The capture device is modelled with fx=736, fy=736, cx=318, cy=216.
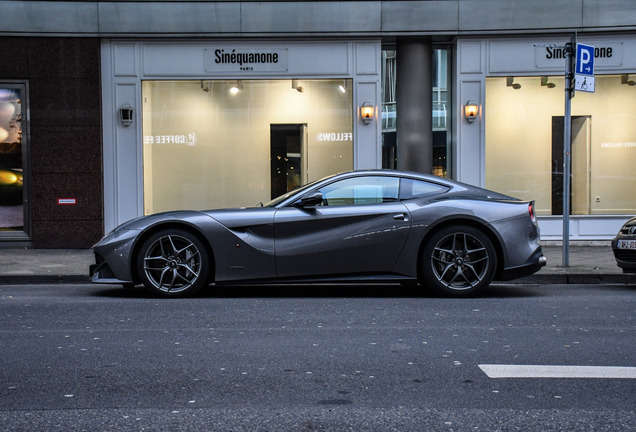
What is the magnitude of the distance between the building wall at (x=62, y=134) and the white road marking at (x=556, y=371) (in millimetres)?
10704

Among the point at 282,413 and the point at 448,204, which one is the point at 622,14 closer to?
the point at 448,204

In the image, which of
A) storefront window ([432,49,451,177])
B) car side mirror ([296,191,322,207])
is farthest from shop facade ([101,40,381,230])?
car side mirror ([296,191,322,207])

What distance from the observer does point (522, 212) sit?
307 inches

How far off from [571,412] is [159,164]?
38.3 feet

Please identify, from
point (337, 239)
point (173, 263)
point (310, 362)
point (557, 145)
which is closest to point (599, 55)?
point (557, 145)

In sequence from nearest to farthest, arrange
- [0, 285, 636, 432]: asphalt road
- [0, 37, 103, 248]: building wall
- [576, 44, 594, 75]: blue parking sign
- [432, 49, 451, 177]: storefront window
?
[0, 285, 636, 432]: asphalt road
[576, 44, 594, 75]: blue parking sign
[0, 37, 103, 248]: building wall
[432, 49, 451, 177]: storefront window

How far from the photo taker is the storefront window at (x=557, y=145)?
14.5 meters

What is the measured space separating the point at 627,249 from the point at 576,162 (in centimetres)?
674

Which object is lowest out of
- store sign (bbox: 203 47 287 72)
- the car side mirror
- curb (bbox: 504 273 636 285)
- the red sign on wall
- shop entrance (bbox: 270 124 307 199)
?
curb (bbox: 504 273 636 285)

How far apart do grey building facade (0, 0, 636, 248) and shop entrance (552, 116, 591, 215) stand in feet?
0.10

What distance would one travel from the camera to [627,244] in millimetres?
8398

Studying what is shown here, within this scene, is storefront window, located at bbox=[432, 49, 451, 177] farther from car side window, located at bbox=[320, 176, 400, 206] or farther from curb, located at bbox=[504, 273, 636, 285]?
car side window, located at bbox=[320, 176, 400, 206]

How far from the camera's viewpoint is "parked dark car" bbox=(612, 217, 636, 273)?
8352 mm

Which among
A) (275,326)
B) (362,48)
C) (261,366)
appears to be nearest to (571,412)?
(261,366)
